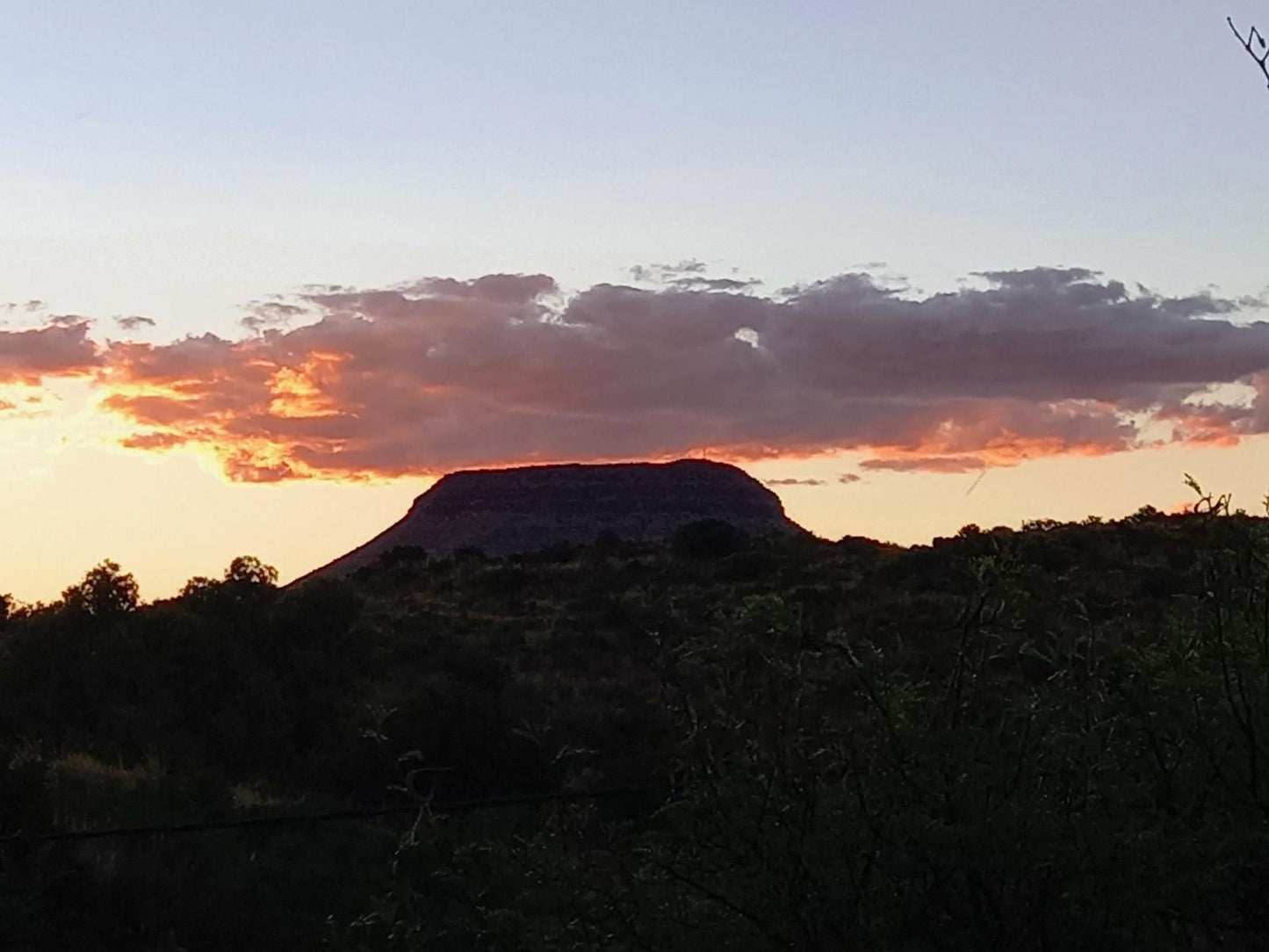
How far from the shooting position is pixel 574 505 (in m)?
98.8

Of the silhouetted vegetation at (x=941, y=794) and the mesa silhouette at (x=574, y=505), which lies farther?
the mesa silhouette at (x=574, y=505)

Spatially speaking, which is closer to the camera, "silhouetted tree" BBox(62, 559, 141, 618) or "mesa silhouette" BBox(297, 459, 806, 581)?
"silhouetted tree" BBox(62, 559, 141, 618)

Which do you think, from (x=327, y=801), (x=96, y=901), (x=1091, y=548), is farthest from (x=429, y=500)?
(x=96, y=901)

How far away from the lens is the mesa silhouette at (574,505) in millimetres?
95750

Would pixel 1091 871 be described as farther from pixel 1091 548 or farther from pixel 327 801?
pixel 1091 548

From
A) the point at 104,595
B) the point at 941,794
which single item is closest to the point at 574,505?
the point at 104,595

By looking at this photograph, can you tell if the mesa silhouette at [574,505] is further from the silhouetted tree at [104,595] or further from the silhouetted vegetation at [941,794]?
the silhouetted vegetation at [941,794]

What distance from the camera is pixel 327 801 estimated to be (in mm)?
22469

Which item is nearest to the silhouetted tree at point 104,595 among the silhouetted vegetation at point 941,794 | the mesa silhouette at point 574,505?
the silhouetted vegetation at point 941,794

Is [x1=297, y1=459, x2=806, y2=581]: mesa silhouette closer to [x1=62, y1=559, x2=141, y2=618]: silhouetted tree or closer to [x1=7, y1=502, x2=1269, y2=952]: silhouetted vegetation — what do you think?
[x1=62, y1=559, x2=141, y2=618]: silhouetted tree

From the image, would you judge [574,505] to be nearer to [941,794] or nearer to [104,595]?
[104,595]

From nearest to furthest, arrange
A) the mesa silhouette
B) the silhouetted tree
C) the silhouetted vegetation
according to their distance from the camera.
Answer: the silhouetted vegetation < the silhouetted tree < the mesa silhouette

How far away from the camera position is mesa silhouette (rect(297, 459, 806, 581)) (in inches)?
3770

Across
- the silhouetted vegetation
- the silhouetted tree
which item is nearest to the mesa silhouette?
the silhouetted tree
